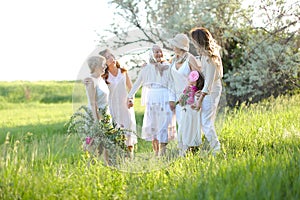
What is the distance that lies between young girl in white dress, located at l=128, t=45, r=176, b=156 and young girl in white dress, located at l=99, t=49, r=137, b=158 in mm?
147

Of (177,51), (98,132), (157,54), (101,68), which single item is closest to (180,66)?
(177,51)

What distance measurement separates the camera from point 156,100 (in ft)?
21.2

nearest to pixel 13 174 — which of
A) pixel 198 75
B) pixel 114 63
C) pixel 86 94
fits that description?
pixel 86 94

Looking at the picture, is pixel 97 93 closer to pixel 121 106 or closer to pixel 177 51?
pixel 121 106

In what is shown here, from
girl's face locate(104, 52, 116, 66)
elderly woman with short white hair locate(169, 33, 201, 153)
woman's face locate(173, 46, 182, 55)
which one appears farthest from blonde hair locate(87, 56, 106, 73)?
woman's face locate(173, 46, 182, 55)

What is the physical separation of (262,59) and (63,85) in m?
23.9

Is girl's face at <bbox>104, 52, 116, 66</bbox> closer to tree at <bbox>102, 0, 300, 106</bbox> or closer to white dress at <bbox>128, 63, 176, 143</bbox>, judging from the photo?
white dress at <bbox>128, 63, 176, 143</bbox>

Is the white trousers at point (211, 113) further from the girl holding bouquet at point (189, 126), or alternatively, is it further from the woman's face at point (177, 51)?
the woman's face at point (177, 51)

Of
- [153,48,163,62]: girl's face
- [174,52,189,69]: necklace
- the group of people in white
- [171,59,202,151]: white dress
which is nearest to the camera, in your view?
[153,48,163,62]: girl's face

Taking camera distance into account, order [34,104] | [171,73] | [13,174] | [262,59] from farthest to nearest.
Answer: [34,104]
[262,59]
[171,73]
[13,174]

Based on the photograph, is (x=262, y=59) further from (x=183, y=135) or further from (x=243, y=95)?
(x=183, y=135)

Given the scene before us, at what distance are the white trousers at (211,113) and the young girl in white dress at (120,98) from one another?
108cm

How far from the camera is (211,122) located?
24.8 ft

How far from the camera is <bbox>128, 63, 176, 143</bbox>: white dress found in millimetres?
6289
